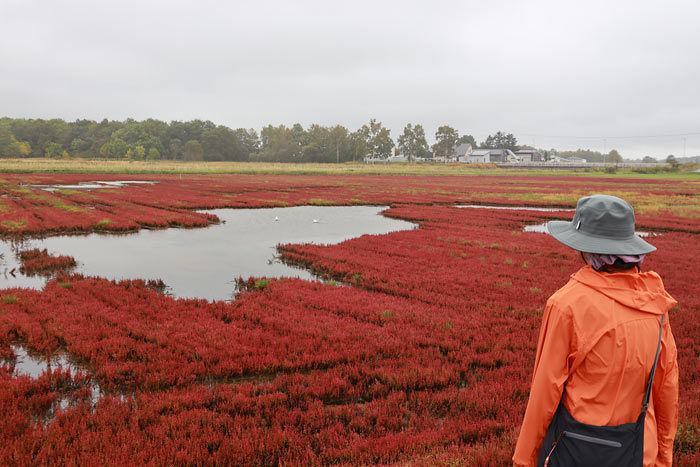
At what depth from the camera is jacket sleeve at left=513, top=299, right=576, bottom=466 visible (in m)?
2.77

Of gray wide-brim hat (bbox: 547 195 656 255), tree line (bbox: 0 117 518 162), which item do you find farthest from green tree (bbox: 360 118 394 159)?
gray wide-brim hat (bbox: 547 195 656 255)

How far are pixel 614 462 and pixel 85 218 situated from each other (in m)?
27.6

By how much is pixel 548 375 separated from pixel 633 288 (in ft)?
2.57

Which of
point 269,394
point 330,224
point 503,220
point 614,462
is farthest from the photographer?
point 503,220

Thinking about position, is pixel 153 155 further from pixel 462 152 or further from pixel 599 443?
pixel 599 443

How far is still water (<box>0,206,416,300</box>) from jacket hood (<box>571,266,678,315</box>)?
33.7ft

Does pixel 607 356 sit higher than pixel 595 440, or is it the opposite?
pixel 607 356

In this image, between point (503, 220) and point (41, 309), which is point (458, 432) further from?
point (503, 220)

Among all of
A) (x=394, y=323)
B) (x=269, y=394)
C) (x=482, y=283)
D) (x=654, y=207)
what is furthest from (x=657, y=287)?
(x=654, y=207)

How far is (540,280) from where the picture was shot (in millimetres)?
13555

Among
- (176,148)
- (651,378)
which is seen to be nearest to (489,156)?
(176,148)

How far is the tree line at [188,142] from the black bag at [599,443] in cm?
15686

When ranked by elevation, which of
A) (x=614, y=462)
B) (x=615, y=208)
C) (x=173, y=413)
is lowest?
(x=173, y=413)

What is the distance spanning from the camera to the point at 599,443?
2.67 meters
